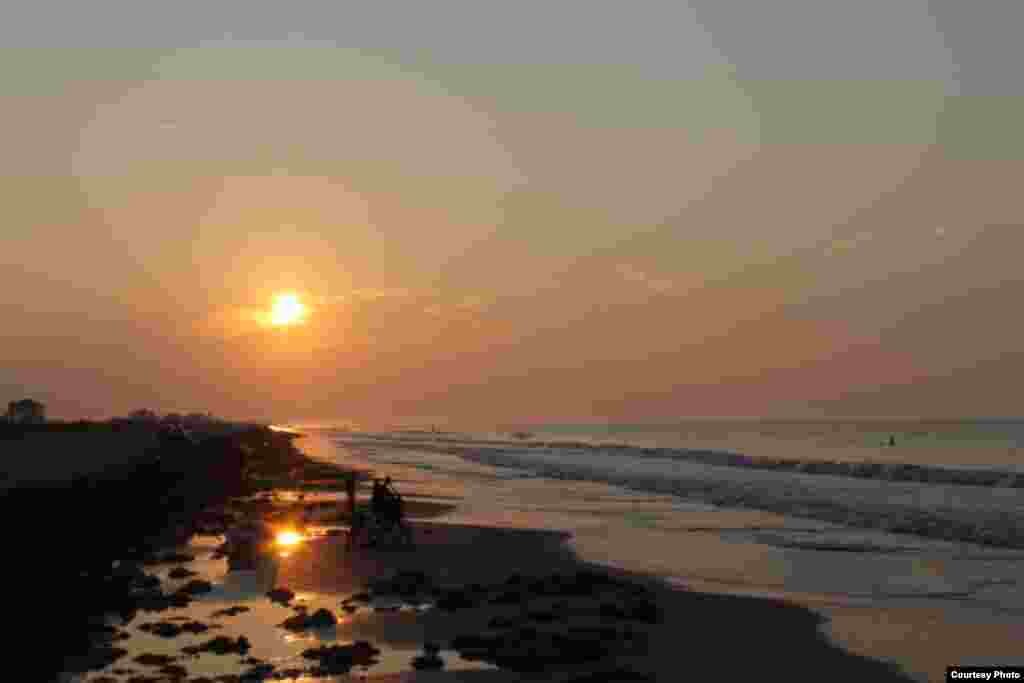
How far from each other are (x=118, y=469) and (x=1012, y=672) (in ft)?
142

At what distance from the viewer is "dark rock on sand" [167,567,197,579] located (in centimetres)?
2250

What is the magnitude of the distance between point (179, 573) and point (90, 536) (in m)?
6.19

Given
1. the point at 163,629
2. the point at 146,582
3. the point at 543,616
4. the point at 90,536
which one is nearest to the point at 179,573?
the point at 146,582

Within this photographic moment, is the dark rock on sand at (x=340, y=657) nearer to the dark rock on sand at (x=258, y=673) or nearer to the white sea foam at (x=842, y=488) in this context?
the dark rock on sand at (x=258, y=673)

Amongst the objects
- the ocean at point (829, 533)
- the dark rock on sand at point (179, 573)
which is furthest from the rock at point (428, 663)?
the dark rock on sand at point (179, 573)

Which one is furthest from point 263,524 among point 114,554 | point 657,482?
→ point 657,482

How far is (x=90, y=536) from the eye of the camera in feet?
90.6

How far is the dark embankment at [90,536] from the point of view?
16609 millimetres

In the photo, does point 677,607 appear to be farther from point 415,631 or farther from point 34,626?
point 34,626

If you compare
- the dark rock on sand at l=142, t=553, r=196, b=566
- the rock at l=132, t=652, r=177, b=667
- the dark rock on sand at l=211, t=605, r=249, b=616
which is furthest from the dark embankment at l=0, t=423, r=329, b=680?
the dark rock on sand at l=211, t=605, r=249, b=616

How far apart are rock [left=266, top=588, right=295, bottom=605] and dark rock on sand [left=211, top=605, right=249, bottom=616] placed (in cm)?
94

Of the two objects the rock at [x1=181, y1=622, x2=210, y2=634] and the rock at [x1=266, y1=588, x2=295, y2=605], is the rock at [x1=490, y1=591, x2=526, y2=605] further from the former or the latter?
the rock at [x1=181, y1=622, x2=210, y2=634]

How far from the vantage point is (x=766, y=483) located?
60.0 metres

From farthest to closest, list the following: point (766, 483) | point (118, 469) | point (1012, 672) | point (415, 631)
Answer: point (766, 483) < point (118, 469) < point (415, 631) < point (1012, 672)
